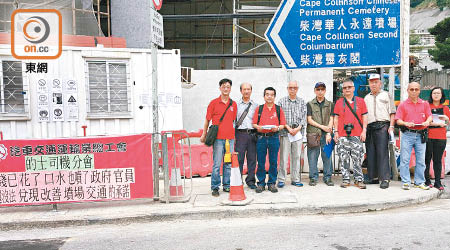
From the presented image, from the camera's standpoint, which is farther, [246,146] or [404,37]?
[404,37]

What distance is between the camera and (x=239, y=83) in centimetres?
1268

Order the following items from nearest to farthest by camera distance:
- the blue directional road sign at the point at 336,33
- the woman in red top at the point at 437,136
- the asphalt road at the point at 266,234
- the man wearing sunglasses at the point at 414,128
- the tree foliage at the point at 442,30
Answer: the asphalt road at the point at 266,234, the man wearing sunglasses at the point at 414,128, the woman in red top at the point at 437,136, the blue directional road sign at the point at 336,33, the tree foliage at the point at 442,30

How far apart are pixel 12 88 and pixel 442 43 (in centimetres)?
3330

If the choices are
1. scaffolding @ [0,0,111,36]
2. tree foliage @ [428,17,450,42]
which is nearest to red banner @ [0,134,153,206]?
scaffolding @ [0,0,111,36]

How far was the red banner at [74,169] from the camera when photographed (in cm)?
608

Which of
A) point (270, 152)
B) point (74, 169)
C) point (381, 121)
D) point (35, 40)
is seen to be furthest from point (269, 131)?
point (35, 40)

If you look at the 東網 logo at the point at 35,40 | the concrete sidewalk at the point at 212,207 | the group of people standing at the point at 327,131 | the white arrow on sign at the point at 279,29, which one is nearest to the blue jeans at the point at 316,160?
the group of people standing at the point at 327,131

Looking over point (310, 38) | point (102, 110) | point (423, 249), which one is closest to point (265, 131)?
point (310, 38)

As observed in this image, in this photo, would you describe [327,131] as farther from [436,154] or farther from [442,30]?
[442,30]

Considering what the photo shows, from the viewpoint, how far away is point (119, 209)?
6.30 m

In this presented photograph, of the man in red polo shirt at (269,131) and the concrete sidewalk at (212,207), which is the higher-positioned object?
the man in red polo shirt at (269,131)

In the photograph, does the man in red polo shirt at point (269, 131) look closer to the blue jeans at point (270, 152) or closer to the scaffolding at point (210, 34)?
the blue jeans at point (270, 152)

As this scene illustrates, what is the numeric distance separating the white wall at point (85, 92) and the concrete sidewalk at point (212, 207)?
13.0 ft

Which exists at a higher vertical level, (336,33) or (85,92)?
(336,33)
